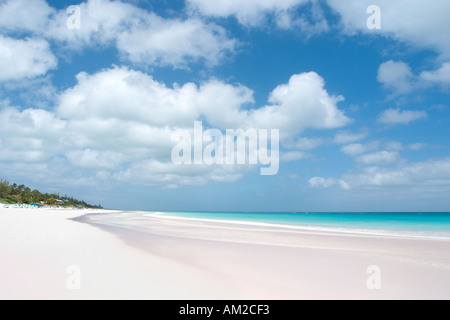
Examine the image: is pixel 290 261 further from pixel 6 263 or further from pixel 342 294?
pixel 6 263

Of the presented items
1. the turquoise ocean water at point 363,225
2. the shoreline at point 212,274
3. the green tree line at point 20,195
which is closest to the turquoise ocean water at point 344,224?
the turquoise ocean water at point 363,225

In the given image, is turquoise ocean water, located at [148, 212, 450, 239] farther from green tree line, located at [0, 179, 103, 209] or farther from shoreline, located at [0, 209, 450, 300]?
green tree line, located at [0, 179, 103, 209]

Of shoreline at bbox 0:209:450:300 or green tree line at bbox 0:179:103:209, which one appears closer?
shoreline at bbox 0:209:450:300

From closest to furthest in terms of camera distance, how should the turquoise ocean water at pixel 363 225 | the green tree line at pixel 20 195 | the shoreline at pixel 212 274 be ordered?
the shoreline at pixel 212 274 → the turquoise ocean water at pixel 363 225 → the green tree line at pixel 20 195

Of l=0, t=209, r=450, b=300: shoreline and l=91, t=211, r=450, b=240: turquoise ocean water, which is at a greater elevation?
l=0, t=209, r=450, b=300: shoreline

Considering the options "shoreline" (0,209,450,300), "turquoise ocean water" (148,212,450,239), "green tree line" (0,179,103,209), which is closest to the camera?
"shoreline" (0,209,450,300)

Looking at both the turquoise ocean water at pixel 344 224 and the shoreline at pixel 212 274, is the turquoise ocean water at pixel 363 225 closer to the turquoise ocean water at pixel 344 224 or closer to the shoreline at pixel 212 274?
the turquoise ocean water at pixel 344 224

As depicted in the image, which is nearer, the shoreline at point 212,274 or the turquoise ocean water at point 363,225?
the shoreline at point 212,274

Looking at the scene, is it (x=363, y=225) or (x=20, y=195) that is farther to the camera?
(x=20, y=195)

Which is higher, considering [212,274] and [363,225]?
[212,274]

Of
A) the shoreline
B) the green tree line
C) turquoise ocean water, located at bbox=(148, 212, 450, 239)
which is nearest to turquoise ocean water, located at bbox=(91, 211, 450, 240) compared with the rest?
turquoise ocean water, located at bbox=(148, 212, 450, 239)

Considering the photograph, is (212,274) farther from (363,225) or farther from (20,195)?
Result: (20,195)

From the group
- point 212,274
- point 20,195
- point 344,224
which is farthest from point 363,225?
point 20,195

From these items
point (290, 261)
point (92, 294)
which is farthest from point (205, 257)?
point (92, 294)
